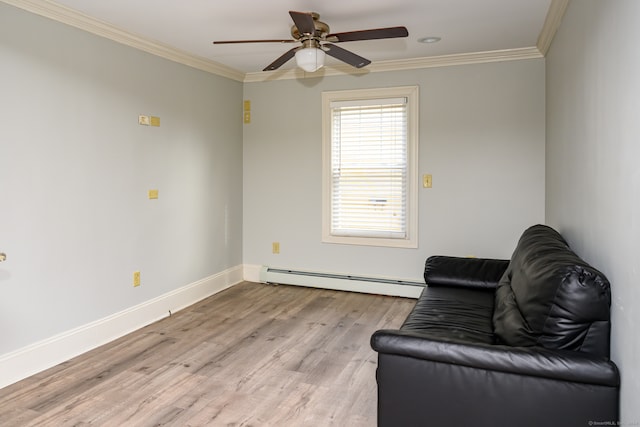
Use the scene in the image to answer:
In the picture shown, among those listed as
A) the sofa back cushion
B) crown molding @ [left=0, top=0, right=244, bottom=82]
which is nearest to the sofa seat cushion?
the sofa back cushion

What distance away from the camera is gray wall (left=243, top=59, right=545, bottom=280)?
4.33 meters

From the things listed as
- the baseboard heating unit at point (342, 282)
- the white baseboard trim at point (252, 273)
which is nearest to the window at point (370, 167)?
the baseboard heating unit at point (342, 282)

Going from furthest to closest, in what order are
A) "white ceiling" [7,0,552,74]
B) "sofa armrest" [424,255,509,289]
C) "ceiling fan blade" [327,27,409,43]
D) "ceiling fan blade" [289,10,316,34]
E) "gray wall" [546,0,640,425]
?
"sofa armrest" [424,255,509,289] < "white ceiling" [7,0,552,74] < "ceiling fan blade" [327,27,409,43] < "ceiling fan blade" [289,10,316,34] < "gray wall" [546,0,640,425]

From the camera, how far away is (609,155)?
1.89 meters

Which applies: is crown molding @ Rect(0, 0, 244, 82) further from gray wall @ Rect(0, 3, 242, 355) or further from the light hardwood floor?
the light hardwood floor

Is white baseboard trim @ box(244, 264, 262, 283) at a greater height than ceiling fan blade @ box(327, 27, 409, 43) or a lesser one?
lesser

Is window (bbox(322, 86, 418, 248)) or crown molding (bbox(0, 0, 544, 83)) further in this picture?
window (bbox(322, 86, 418, 248))

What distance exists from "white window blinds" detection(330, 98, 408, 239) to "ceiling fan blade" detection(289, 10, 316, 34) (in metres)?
2.04

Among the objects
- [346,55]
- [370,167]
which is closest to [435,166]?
[370,167]

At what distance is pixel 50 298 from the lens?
3.09 metres

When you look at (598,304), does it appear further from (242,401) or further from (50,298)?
(50,298)

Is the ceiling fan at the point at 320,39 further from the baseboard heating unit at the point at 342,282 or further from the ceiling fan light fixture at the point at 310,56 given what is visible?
the baseboard heating unit at the point at 342,282

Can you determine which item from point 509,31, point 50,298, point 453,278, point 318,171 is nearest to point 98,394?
point 50,298

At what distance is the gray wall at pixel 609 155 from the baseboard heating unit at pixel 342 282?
198 centimetres
